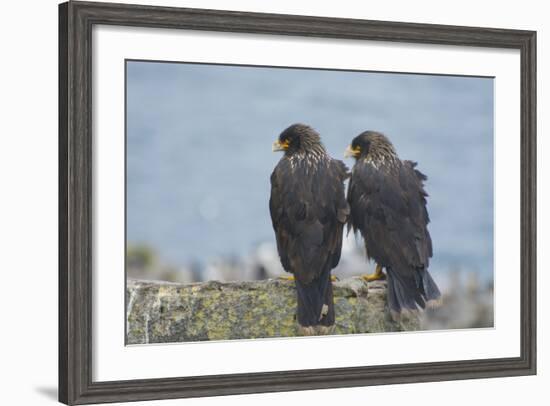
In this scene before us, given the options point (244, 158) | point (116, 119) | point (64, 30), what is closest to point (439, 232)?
point (244, 158)

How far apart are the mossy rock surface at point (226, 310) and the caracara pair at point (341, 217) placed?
6cm

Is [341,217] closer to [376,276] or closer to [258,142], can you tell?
[376,276]

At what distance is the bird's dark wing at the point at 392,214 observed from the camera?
13.1 feet

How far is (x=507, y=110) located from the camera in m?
4.24

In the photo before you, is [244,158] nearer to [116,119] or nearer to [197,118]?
[197,118]

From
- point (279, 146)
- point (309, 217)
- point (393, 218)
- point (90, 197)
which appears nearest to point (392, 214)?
point (393, 218)

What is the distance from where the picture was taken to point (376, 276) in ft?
13.2

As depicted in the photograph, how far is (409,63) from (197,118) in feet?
2.62

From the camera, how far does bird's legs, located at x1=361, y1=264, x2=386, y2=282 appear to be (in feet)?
13.2

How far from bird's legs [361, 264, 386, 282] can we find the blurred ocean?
0.20 m

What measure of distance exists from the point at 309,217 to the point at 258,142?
306 millimetres

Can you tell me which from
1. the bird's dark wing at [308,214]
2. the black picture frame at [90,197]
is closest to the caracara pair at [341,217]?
the bird's dark wing at [308,214]

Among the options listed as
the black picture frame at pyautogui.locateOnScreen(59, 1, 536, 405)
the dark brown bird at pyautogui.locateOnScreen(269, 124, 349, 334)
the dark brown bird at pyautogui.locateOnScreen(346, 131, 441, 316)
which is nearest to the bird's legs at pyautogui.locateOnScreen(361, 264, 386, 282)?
the dark brown bird at pyautogui.locateOnScreen(346, 131, 441, 316)

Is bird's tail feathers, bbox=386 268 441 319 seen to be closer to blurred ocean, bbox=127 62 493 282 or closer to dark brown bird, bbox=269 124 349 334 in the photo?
blurred ocean, bbox=127 62 493 282
